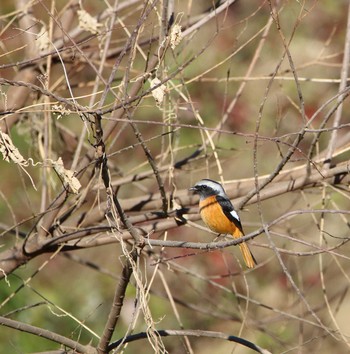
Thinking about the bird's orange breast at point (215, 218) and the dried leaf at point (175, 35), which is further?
the bird's orange breast at point (215, 218)

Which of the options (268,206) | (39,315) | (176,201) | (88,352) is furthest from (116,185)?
(268,206)

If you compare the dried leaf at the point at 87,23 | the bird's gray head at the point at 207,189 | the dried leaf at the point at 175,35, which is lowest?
the bird's gray head at the point at 207,189

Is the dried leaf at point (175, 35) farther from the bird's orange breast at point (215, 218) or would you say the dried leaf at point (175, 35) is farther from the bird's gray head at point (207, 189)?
the bird's gray head at point (207, 189)

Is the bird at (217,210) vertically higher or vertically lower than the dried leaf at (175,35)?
lower

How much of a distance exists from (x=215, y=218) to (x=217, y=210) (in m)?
0.07

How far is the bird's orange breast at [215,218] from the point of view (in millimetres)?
3938

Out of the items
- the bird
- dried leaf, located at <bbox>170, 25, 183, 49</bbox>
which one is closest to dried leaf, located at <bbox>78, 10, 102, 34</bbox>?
the bird

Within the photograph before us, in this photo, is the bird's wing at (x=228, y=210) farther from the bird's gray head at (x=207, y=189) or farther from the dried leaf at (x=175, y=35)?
the dried leaf at (x=175, y=35)

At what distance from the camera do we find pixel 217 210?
4.34 m

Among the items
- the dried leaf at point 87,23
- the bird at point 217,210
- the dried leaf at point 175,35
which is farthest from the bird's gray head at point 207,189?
the dried leaf at point 175,35

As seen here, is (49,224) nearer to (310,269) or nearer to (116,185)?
(116,185)

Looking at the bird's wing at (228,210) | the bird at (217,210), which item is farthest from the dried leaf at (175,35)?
the bird's wing at (228,210)

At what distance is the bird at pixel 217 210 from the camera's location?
3926 mm

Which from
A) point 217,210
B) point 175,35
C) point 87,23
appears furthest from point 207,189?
point 175,35
